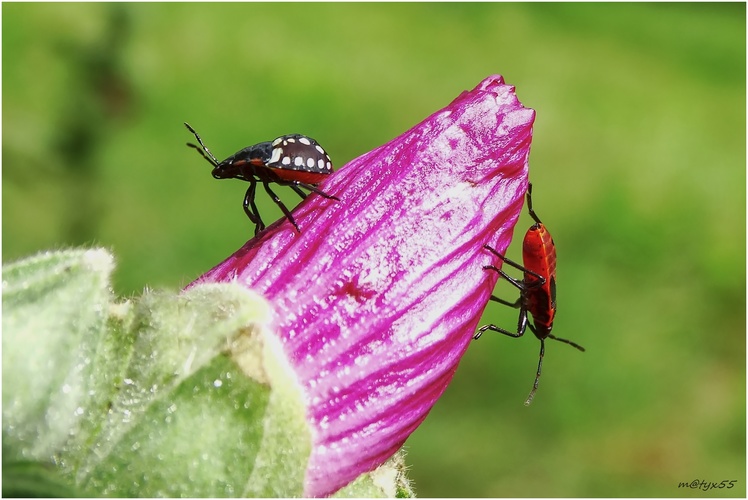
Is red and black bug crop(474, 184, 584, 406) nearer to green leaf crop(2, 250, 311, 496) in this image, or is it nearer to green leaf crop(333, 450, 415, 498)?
green leaf crop(333, 450, 415, 498)

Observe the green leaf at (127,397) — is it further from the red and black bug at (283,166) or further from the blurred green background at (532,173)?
the blurred green background at (532,173)

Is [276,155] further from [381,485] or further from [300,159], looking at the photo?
[381,485]

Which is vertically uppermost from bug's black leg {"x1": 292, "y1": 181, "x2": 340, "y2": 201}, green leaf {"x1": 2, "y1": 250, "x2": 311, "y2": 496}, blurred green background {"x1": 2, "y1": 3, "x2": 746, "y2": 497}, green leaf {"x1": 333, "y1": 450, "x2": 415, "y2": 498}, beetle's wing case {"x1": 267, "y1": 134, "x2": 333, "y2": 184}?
blurred green background {"x1": 2, "y1": 3, "x2": 746, "y2": 497}

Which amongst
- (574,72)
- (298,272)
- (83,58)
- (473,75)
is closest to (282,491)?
(298,272)

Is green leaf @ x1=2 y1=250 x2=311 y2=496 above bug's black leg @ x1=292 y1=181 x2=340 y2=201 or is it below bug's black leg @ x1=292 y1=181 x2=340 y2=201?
below


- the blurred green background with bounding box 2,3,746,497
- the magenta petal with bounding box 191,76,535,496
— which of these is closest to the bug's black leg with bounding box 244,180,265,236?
the magenta petal with bounding box 191,76,535,496

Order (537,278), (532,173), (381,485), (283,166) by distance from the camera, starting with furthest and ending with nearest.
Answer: (532,173) → (537,278) → (283,166) → (381,485)

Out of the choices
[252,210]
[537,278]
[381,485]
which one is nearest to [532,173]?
[537,278]

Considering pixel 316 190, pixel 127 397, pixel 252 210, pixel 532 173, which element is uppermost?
pixel 532 173
